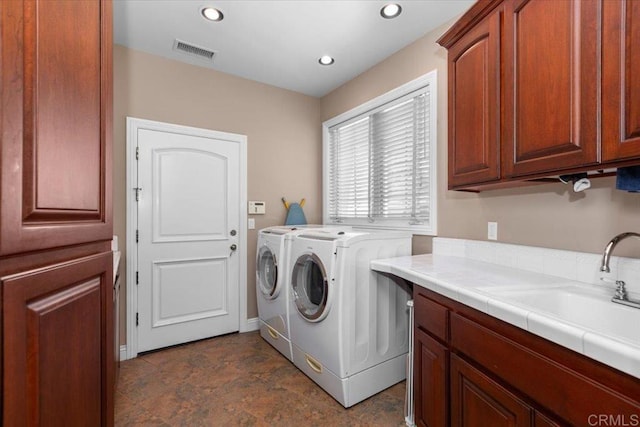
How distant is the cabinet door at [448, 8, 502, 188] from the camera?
146 centimetres

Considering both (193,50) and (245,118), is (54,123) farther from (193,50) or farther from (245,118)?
(245,118)

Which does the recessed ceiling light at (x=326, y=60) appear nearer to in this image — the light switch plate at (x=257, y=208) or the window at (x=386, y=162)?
the window at (x=386, y=162)

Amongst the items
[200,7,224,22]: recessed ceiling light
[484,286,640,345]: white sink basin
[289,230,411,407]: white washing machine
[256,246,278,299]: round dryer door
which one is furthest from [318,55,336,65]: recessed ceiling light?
[484,286,640,345]: white sink basin

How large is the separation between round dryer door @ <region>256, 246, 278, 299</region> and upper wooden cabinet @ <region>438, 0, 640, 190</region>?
167cm

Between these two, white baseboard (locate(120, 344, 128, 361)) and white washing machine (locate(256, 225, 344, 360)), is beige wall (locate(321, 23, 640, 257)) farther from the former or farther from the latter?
white baseboard (locate(120, 344, 128, 361))

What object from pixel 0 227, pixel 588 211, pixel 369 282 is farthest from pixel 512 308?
pixel 0 227

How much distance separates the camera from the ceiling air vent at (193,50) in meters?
2.46

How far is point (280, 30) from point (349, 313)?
6.98 feet

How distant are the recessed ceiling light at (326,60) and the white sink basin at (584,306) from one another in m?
2.33

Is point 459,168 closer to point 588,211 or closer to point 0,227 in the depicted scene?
point 588,211

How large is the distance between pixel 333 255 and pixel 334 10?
1.68 m

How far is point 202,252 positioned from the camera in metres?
2.81

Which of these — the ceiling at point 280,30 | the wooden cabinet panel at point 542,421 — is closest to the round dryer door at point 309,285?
the wooden cabinet panel at point 542,421

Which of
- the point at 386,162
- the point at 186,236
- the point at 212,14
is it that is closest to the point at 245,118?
the point at 212,14
